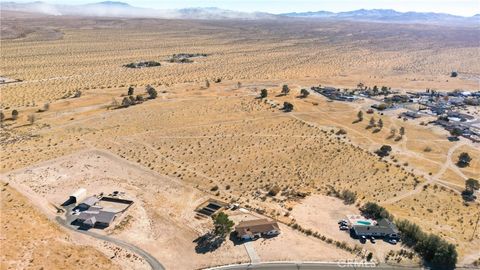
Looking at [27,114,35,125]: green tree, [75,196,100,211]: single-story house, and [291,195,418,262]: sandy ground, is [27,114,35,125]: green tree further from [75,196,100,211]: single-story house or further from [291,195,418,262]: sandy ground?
[291,195,418,262]: sandy ground

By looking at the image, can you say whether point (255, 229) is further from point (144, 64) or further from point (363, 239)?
point (144, 64)

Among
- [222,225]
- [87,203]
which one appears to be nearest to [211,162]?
[87,203]

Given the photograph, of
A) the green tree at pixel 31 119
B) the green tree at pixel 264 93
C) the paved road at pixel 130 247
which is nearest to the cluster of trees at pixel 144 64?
the green tree at pixel 264 93

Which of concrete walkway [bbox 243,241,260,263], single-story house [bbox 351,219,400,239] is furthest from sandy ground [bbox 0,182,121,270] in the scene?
single-story house [bbox 351,219,400,239]

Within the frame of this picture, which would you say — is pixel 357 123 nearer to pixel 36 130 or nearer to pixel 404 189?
pixel 404 189

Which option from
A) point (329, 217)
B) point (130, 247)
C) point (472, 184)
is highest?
point (472, 184)

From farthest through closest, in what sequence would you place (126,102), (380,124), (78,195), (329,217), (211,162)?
(126,102) → (380,124) → (211,162) → (78,195) → (329,217)
